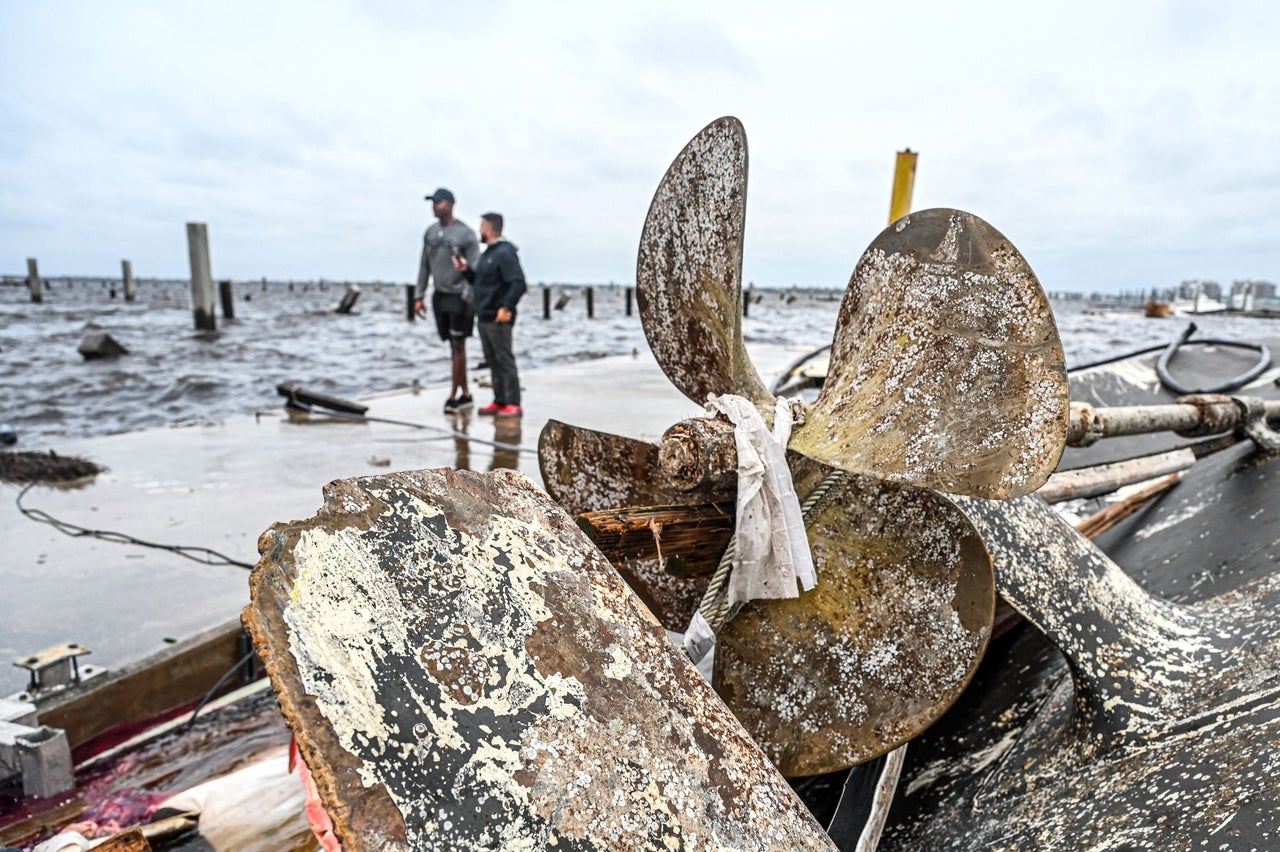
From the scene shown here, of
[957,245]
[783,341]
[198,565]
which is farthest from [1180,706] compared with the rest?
[783,341]

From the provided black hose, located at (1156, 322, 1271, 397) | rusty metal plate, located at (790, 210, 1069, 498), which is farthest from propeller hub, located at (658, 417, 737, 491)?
black hose, located at (1156, 322, 1271, 397)

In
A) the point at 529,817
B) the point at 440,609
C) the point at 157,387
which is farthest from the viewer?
the point at 157,387

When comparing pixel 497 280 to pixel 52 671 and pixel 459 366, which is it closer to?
pixel 459 366

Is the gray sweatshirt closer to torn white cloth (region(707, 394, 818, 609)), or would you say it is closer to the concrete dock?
the concrete dock

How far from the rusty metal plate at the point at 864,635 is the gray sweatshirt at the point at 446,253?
6.48 m

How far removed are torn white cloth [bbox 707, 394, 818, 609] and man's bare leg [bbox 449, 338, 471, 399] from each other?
22.2ft

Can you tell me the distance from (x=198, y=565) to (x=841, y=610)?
11.9ft

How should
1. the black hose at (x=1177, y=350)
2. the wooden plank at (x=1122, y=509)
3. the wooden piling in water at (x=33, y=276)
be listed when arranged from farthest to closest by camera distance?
the wooden piling in water at (x=33, y=276), the black hose at (x=1177, y=350), the wooden plank at (x=1122, y=509)

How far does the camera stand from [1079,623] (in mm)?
1932

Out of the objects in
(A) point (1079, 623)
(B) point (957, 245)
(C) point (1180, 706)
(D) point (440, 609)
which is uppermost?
(B) point (957, 245)

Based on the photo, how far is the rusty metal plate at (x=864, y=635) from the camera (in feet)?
5.48

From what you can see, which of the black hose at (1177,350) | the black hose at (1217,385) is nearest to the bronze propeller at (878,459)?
the black hose at (1217,385)

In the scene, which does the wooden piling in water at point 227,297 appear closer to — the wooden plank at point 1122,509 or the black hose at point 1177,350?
the black hose at point 1177,350

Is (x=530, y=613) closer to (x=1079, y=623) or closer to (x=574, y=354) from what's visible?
(x=1079, y=623)
